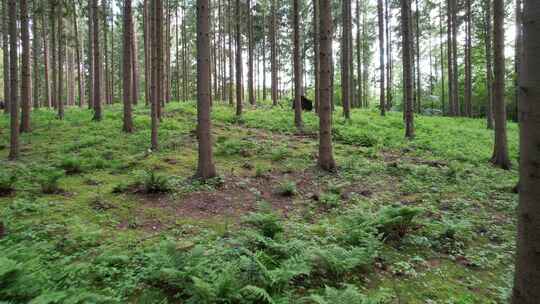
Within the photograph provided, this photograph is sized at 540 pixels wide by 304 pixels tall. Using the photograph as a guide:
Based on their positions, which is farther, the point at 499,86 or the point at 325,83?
the point at 499,86

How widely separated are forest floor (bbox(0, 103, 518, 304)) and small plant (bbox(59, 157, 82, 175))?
37mm

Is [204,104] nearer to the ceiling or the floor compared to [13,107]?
nearer to the floor

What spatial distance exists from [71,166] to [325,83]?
746cm

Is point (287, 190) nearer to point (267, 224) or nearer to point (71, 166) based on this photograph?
point (267, 224)

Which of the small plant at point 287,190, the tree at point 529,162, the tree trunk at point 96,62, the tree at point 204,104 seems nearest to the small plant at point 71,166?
the tree at point 204,104

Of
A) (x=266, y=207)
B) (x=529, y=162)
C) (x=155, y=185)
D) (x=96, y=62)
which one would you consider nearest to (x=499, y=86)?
(x=266, y=207)

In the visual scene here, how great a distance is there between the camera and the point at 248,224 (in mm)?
6152

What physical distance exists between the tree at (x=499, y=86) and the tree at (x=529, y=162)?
10.4m

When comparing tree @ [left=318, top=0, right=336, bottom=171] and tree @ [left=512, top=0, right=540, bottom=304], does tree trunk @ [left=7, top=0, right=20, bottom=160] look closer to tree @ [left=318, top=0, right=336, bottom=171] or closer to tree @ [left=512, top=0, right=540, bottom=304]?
tree @ [left=318, top=0, right=336, bottom=171]

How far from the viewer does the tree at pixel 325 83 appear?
966cm

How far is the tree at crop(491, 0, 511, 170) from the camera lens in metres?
10.6

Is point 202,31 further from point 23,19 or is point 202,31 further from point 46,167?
point 23,19

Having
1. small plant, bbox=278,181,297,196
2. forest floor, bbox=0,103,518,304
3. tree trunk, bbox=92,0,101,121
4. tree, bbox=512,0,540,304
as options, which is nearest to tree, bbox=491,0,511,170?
forest floor, bbox=0,103,518,304

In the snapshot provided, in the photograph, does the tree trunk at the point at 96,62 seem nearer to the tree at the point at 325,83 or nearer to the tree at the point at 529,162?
the tree at the point at 325,83
